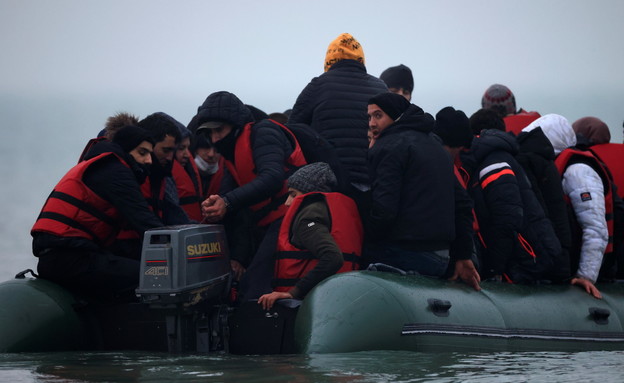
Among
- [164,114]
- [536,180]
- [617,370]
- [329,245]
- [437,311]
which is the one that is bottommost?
[617,370]

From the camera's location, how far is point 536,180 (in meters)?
6.60

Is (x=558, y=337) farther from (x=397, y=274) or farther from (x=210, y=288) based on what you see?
(x=210, y=288)

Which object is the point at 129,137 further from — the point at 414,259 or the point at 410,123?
the point at 414,259

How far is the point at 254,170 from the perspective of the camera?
602 cm

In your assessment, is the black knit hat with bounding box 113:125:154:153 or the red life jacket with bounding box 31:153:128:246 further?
the black knit hat with bounding box 113:125:154:153

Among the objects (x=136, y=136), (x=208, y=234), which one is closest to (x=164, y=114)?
(x=136, y=136)

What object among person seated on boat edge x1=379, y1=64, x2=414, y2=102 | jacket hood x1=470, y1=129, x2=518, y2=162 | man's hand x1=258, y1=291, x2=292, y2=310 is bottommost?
man's hand x1=258, y1=291, x2=292, y2=310

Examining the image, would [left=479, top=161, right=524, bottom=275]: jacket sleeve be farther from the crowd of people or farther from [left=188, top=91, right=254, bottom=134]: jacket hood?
[left=188, top=91, right=254, bottom=134]: jacket hood

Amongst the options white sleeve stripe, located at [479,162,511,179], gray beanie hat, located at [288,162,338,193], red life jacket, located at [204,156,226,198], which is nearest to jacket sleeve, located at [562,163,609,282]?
white sleeve stripe, located at [479,162,511,179]

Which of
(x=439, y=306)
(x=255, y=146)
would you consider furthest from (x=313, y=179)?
(x=439, y=306)

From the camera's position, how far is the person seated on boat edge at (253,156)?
5.86 m

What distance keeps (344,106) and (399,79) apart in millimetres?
1552

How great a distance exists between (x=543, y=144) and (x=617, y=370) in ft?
6.89

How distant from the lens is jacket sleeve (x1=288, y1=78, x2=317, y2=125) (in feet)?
21.2
